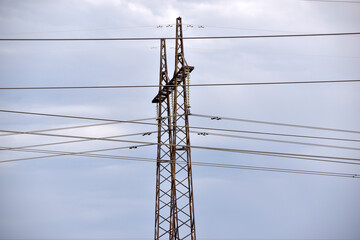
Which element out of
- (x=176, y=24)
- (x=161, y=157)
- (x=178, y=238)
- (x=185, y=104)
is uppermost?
(x=176, y=24)

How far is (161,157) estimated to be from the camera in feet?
79.0

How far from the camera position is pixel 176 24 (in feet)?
78.5

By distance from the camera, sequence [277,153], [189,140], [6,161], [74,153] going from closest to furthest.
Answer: [277,153] → [74,153] → [6,161] → [189,140]

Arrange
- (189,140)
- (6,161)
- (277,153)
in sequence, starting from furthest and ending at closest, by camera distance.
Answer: (189,140)
(6,161)
(277,153)

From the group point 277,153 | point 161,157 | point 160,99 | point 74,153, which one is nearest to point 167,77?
point 160,99

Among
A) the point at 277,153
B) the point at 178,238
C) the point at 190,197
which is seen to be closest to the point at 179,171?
the point at 190,197

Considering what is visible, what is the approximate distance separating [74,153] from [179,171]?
638cm

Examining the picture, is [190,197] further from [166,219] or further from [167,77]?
[167,77]

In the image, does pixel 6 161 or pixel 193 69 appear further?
pixel 193 69

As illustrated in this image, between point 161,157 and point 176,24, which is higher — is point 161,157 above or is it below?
below

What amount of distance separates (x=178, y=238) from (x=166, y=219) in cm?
128

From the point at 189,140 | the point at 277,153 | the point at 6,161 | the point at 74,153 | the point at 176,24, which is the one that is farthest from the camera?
the point at 176,24

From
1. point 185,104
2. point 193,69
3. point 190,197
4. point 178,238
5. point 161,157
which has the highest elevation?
point 193,69

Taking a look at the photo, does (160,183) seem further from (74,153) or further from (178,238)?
(74,153)
